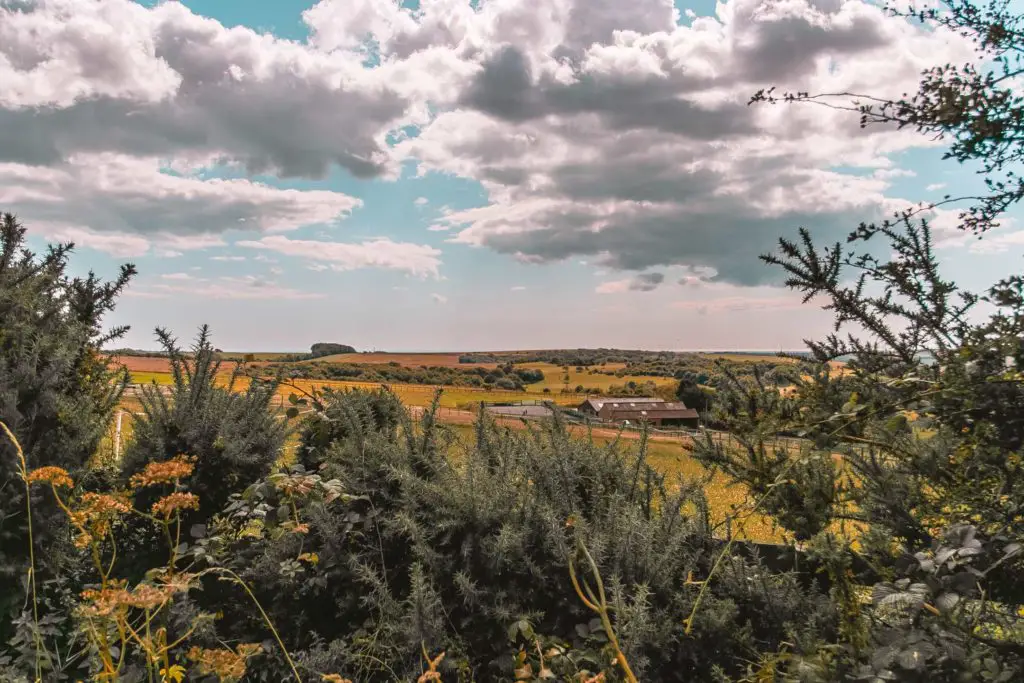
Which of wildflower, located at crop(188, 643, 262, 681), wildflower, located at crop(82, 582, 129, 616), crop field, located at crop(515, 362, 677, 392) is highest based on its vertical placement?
wildflower, located at crop(82, 582, 129, 616)

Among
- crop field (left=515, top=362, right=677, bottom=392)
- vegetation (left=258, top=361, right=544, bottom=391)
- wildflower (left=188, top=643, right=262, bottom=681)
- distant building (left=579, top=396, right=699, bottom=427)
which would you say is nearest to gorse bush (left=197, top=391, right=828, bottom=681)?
wildflower (left=188, top=643, right=262, bottom=681)

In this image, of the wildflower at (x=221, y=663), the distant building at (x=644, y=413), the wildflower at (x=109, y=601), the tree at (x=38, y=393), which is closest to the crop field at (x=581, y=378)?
the distant building at (x=644, y=413)

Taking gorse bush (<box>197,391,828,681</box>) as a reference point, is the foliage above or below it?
above

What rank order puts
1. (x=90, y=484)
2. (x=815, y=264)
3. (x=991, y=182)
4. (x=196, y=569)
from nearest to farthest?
(x=991, y=182)
(x=815, y=264)
(x=196, y=569)
(x=90, y=484)

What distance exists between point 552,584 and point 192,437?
77.3 inches

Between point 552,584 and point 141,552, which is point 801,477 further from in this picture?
point 141,552

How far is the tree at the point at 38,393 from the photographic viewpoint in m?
2.95

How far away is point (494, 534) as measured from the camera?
105 inches

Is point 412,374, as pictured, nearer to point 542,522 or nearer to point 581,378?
point 542,522

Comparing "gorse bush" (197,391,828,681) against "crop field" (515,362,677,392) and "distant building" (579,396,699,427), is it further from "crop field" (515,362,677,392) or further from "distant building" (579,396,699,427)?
"crop field" (515,362,677,392)

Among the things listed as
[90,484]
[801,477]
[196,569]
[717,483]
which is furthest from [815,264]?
[90,484]

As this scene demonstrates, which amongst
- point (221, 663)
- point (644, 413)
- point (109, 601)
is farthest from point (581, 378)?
point (109, 601)

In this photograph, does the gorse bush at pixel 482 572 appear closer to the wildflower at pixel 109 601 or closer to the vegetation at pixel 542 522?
the vegetation at pixel 542 522

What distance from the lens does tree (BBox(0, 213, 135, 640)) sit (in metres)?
2.95
